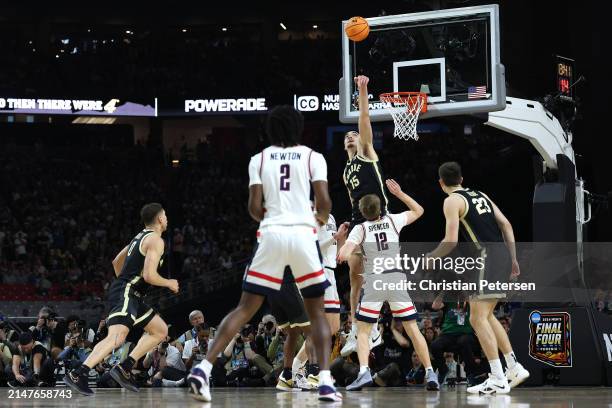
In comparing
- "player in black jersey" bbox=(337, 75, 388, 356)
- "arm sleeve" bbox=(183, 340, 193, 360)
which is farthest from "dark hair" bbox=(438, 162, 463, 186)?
"arm sleeve" bbox=(183, 340, 193, 360)

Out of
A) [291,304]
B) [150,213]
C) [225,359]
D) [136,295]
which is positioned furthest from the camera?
[225,359]

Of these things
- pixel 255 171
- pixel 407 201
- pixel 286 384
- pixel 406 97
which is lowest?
pixel 286 384

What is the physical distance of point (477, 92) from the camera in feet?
40.9

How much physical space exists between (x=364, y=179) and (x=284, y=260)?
367 cm

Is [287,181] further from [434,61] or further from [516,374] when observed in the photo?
[434,61]

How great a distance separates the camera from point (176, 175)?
33281 mm

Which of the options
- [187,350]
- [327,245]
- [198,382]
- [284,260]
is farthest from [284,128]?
[187,350]

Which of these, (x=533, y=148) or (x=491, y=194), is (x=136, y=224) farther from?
(x=533, y=148)

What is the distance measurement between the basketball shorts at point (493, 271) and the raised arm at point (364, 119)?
176cm

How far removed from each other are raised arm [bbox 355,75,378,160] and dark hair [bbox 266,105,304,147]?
→ 2597mm

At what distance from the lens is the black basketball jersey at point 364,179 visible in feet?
35.0

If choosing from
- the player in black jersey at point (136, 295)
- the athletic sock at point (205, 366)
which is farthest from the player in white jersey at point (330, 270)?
the athletic sock at point (205, 366)

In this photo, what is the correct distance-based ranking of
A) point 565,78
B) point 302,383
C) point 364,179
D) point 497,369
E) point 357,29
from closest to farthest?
point 497,369 → point 302,383 → point 364,179 → point 357,29 → point 565,78

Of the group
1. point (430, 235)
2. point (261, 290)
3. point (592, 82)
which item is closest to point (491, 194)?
point (430, 235)
